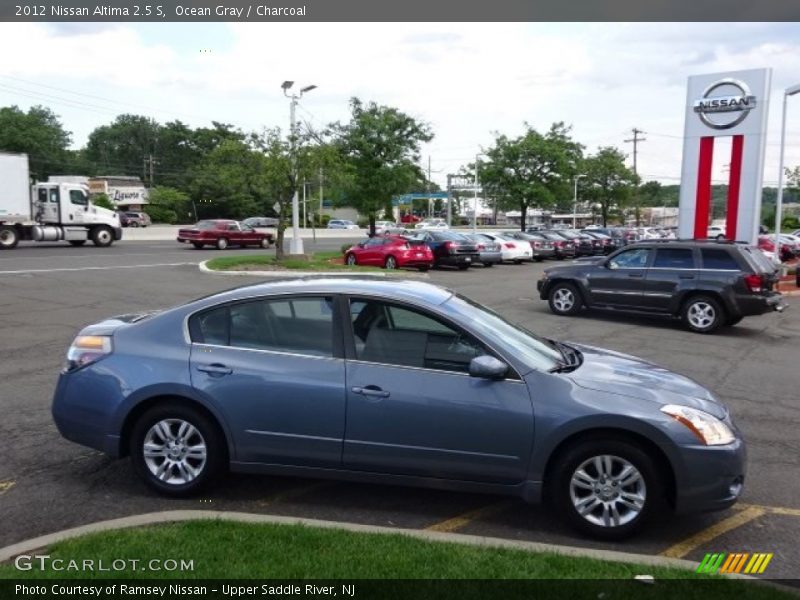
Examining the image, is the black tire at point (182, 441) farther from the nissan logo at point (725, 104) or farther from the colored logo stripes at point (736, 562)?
the nissan logo at point (725, 104)

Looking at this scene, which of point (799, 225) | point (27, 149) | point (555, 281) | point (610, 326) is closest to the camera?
point (610, 326)

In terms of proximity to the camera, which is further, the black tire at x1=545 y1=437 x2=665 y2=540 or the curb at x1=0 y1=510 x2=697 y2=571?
the black tire at x1=545 y1=437 x2=665 y2=540

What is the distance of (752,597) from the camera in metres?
3.28

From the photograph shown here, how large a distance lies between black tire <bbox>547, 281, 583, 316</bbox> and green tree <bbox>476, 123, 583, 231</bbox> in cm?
2687

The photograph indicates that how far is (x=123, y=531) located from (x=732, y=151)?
2437 centimetres

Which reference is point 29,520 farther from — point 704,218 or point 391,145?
point 391,145

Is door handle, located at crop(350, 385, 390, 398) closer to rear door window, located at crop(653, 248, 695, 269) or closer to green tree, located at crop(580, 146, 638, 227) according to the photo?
rear door window, located at crop(653, 248, 695, 269)

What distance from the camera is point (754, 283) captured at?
12344 millimetres

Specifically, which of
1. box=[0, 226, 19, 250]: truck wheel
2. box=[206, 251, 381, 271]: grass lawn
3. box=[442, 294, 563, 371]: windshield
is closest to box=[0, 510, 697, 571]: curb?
box=[442, 294, 563, 371]: windshield

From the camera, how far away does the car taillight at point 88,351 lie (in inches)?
187

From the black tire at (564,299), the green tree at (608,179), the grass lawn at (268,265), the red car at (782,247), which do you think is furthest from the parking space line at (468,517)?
the green tree at (608,179)

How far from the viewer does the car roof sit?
4633mm

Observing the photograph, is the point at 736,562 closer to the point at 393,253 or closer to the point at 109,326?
the point at 109,326

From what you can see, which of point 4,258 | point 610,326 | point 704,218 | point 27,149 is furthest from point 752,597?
Result: point 27,149
